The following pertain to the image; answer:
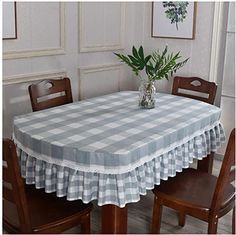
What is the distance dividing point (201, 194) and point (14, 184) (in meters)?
1.02

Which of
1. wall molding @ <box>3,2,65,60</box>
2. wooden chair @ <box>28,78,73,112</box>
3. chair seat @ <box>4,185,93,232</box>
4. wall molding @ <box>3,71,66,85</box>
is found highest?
wall molding @ <box>3,2,65,60</box>

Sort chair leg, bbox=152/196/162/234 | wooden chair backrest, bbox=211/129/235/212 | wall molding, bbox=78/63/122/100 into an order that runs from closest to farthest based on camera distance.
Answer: wooden chair backrest, bbox=211/129/235/212
chair leg, bbox=152/196/162/234
wall molding, bbox=78/63/122/100

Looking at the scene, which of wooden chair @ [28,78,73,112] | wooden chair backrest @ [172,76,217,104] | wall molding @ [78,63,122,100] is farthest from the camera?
wall molding @ [78,63,122,100]

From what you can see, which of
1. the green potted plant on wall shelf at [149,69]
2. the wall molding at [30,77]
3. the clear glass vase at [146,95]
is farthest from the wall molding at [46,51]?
the clear glass vase at [146,95]

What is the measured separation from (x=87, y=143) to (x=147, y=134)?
344 mm

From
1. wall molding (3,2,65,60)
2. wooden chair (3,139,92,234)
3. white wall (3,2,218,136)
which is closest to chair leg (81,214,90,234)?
wooden chair (3,139,92,234)

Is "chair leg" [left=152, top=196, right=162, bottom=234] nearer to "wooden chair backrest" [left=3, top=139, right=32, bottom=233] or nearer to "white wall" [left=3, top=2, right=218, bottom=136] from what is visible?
"wooden chair backrest" [left=3, top=139, right=32, bottom=233]

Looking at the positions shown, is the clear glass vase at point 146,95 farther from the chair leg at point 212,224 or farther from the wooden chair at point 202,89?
the chair leg at point 212,224

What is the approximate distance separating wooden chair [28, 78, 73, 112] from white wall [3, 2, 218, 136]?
0.35 meters

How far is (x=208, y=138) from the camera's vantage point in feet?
8.14

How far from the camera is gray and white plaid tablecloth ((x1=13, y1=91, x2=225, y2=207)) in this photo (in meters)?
1.78

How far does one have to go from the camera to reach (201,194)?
2.10 m

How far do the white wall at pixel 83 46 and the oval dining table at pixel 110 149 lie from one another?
0.83 metres

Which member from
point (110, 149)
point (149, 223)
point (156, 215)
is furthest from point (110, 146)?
point (149, 223)
